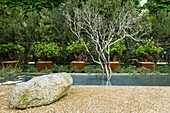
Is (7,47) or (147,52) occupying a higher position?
(7,47)

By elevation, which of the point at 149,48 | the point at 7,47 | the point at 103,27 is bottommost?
the point at 149,48

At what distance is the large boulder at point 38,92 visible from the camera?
2.67 metres

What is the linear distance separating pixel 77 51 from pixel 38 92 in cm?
556

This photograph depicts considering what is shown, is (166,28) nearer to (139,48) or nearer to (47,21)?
(139,48)

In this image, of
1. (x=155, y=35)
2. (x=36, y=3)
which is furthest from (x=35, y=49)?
(x=155, y=35)

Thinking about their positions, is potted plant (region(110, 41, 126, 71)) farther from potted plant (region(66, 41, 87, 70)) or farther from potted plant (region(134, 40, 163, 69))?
potted plant (region(66, 41, 87, 70))

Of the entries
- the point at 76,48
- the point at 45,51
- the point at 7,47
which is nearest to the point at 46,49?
the point at 45,51

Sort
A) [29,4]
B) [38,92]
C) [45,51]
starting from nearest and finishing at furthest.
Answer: [38,92]
[45,51]
[29,4]

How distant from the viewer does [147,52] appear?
8406mm

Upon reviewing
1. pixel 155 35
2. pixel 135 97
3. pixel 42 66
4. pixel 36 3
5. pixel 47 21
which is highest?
pixel 36 3

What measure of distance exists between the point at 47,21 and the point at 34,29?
997 millimetres

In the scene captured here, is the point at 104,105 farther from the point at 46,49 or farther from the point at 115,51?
the point at 46,49

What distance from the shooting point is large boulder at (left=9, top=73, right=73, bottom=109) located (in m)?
2.67

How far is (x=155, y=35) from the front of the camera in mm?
8656
